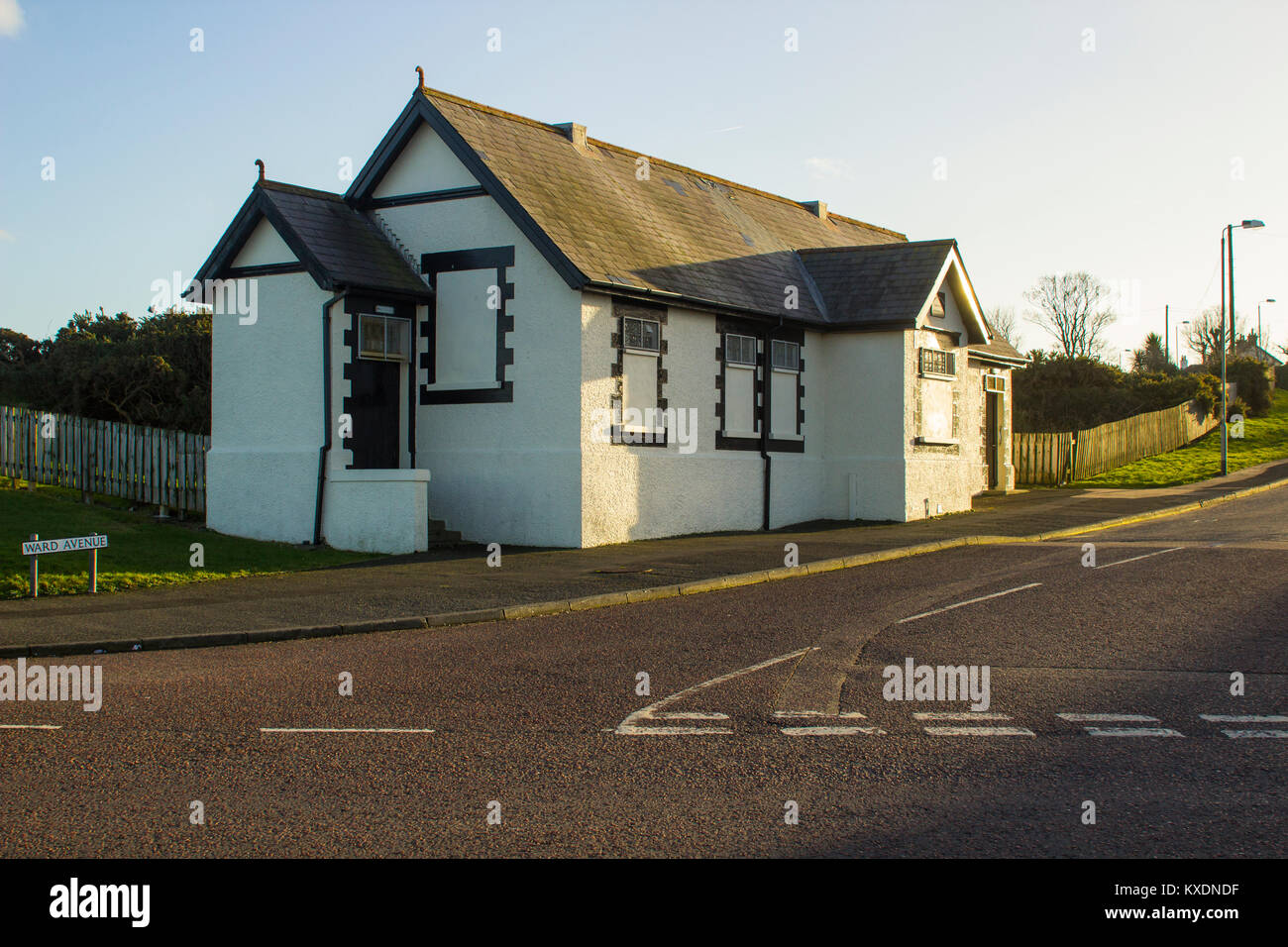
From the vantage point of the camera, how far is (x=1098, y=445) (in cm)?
3894

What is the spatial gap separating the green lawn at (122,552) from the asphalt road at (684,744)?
5.02 meters

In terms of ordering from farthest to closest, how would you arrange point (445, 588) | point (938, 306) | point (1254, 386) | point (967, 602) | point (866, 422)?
point (1254, 386) < point (938, 306) < point (866, 422) < point (445, 588) < point (967, 602)

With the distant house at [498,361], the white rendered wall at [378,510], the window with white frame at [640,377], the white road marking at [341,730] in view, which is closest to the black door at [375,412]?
the distant house at [498,361]

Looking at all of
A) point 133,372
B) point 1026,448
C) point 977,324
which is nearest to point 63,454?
point 133,372

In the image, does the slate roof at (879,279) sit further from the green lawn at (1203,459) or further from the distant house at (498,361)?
the green lawn at (1203,459)

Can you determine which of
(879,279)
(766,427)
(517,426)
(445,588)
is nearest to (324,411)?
(517,426)

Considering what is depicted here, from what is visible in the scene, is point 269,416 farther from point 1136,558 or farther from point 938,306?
point 938,306

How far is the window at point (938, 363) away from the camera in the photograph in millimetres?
26156

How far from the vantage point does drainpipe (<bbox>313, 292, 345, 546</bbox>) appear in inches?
784

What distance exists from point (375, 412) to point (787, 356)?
29.5ft

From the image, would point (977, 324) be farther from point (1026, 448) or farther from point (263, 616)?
point (263, 616)
